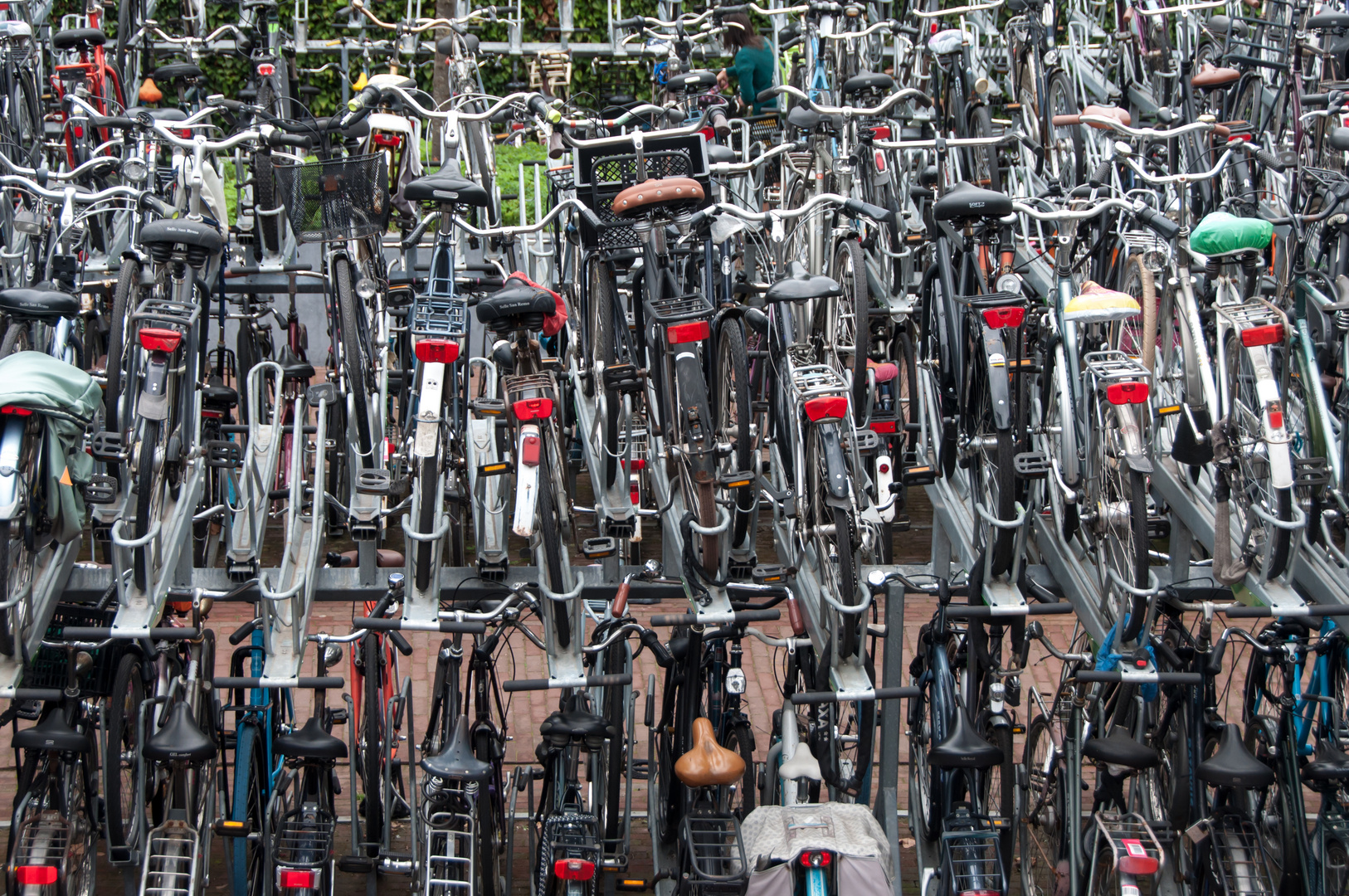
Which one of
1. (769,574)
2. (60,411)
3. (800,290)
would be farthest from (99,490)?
(800,290)

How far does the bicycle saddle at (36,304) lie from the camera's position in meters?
5.57

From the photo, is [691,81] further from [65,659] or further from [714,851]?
[714,851]

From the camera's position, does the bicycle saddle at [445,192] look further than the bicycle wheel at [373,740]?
Yes

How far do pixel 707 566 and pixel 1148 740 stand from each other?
1.83 metres

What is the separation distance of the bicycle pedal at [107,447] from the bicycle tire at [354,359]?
1.19 m

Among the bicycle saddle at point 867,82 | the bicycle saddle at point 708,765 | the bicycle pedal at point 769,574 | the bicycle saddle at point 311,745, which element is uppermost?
the bicycle saddle at point 867,82

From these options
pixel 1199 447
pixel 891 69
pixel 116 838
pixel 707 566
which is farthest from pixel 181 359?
pixel 891 69

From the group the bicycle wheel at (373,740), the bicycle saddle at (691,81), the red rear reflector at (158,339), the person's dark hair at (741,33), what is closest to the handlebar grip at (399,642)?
the bicycle wheel at (373,740)

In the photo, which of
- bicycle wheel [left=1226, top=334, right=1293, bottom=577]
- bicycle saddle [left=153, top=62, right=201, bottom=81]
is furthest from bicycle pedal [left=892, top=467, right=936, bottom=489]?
bicycle saddle [left=153, top=62, right=201, bottom=81]

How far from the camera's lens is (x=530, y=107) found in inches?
281

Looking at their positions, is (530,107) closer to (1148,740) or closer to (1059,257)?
(1059,257)

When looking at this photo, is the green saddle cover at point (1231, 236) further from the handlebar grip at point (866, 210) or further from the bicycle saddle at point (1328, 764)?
the bicycle saddle at point (1328, 764)

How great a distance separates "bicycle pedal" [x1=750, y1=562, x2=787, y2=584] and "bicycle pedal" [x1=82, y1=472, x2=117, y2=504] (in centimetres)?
227

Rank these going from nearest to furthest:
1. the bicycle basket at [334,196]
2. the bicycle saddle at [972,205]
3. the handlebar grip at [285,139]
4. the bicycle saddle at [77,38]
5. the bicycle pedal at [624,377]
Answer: the bicycle saddle at [972,205], the bicycle pedal at [624,377], the bicycle basket at [334,196], the handlebar grip at [285,139], the bicycle saddle at [77,38]
